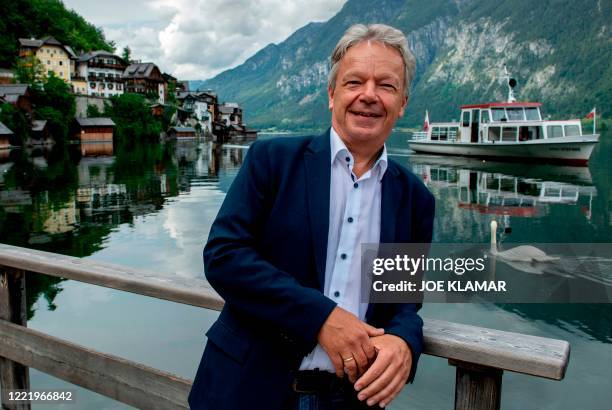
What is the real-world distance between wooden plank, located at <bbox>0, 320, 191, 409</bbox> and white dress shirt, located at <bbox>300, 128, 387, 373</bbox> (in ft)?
3.32

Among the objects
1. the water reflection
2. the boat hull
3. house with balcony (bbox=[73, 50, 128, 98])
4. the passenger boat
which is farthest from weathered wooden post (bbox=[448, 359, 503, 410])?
house with balcony (bbox=[73, 50, 128, 98])

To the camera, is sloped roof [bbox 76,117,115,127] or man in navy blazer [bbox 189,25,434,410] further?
sloped roof [bbox 76,117,115,127]

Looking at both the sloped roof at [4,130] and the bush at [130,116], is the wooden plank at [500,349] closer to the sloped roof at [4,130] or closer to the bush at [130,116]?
the sloped roof at [4,130]

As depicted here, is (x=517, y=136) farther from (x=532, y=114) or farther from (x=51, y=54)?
(x=51, y=54)

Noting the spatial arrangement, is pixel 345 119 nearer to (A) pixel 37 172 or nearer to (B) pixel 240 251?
(B) pixel 240 251

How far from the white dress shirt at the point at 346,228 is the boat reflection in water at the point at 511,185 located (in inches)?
699

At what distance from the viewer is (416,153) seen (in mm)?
50781

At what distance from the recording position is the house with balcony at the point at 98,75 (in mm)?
72688

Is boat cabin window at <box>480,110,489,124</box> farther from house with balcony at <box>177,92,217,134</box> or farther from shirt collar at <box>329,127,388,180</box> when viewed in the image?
house with balcony at <box>177,92,217,134</box>

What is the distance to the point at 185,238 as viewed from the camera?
13945 millimetres

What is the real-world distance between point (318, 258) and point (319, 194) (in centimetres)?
21

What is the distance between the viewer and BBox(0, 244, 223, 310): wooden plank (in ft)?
7.31

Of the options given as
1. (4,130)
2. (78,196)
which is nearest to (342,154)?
(78,196)

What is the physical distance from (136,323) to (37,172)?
2300cm
